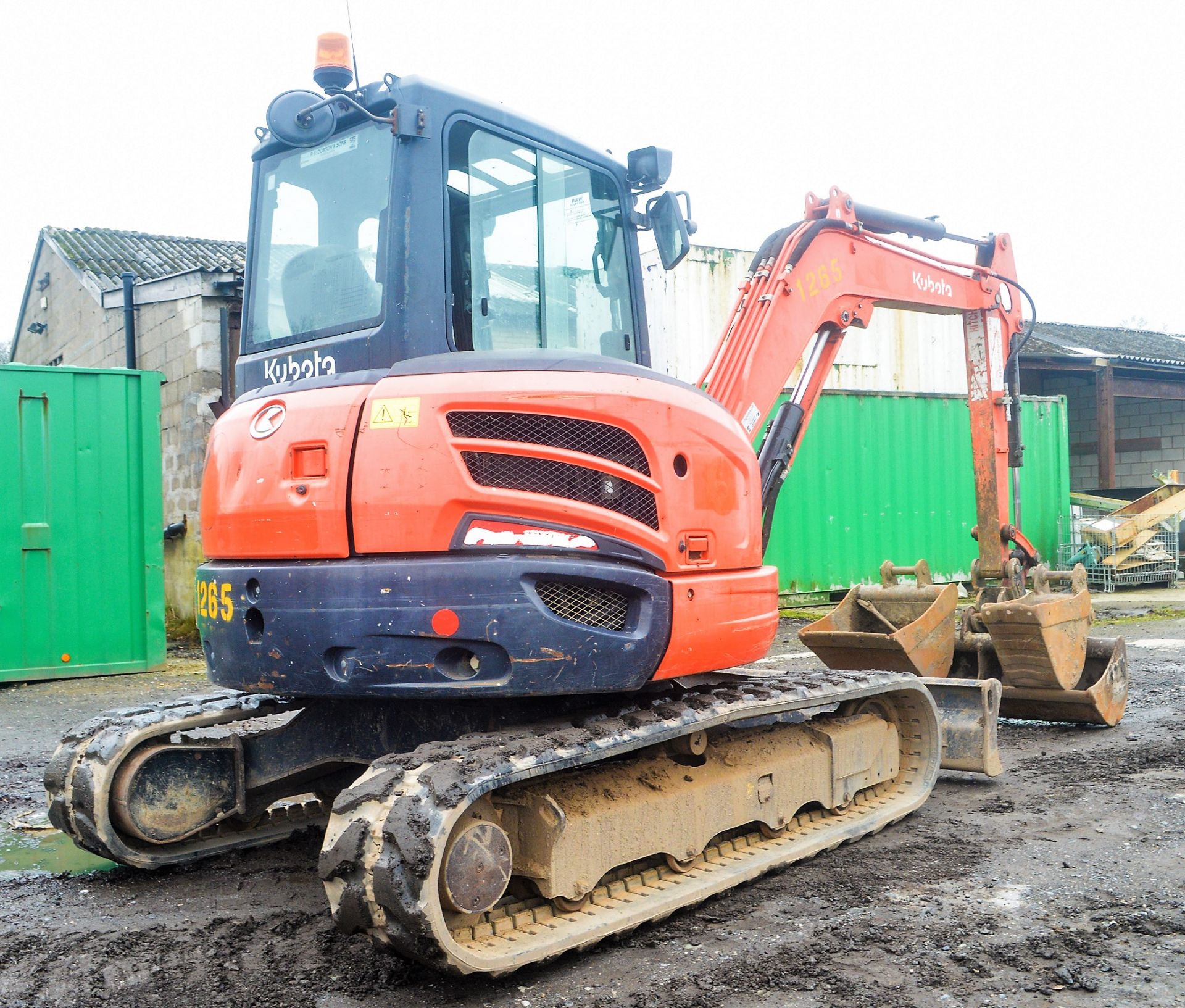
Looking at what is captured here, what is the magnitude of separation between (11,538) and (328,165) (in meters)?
6.88

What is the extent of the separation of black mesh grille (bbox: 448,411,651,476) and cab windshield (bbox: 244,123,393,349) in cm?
59

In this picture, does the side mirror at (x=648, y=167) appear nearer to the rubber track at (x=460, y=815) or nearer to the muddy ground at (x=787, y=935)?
the rubber track at (x=460, y=815)

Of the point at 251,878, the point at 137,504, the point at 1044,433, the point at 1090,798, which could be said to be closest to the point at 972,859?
the point at 1090,798

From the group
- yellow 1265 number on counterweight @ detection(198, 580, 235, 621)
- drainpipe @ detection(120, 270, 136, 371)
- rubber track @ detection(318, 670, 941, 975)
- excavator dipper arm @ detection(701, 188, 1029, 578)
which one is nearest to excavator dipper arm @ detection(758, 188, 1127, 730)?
excavator dipper arm @ detection(701, 188, 1029, 578)

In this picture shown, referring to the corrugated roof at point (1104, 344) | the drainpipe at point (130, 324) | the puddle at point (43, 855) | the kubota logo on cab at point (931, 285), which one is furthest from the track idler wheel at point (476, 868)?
the corrugated roof at point (1104, 344)

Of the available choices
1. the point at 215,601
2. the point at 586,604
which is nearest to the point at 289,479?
the point at 215,601

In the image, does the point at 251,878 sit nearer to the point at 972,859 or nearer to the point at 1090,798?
the point at 972,859

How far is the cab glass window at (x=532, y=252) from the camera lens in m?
3.95

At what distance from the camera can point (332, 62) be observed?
3984mm

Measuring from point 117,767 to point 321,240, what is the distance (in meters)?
2.10

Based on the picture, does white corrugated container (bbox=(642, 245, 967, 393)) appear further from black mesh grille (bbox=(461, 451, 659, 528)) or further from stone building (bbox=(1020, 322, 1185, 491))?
black mesh grille (bbox=(461, 451, 659, 528))

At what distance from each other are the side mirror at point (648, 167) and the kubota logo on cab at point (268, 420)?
175cm

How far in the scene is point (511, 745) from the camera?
3465 mm

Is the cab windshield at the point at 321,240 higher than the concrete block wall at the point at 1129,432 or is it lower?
lower
